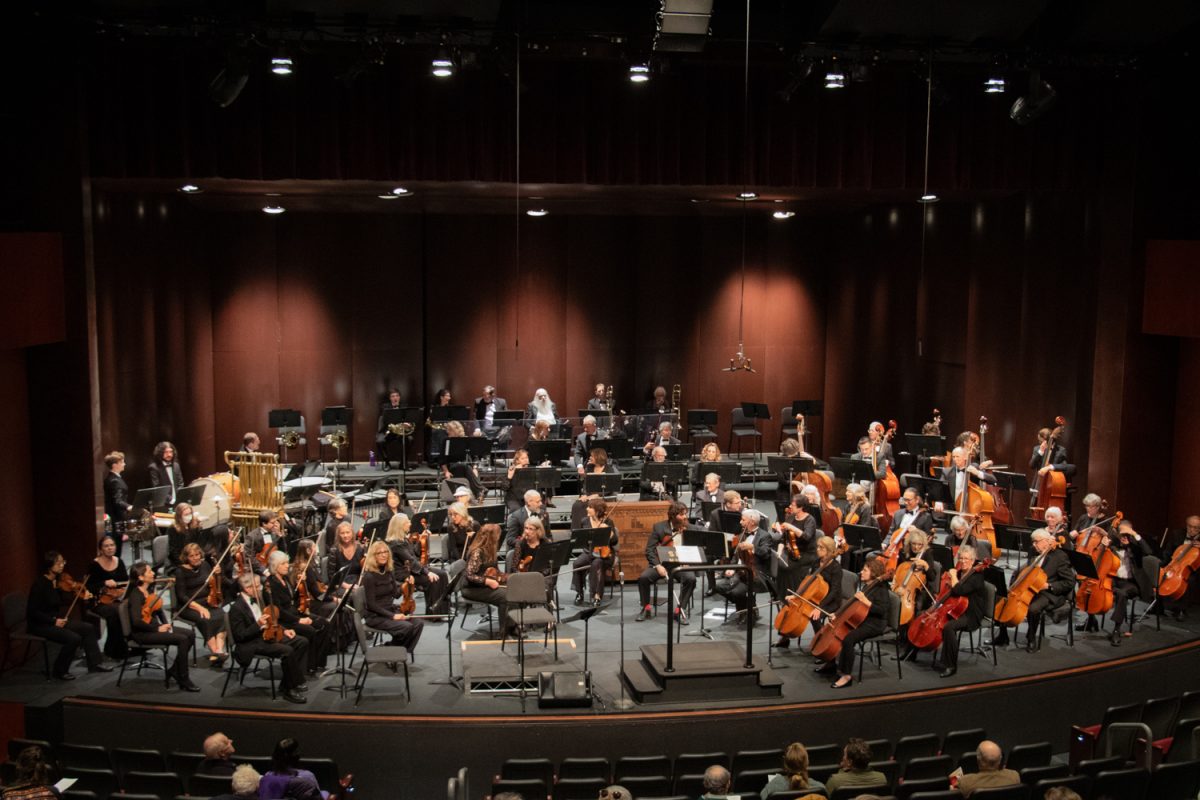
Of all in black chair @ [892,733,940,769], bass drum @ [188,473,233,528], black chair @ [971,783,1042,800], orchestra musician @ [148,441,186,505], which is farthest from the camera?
orchestra musician @ [148,441,186,505]

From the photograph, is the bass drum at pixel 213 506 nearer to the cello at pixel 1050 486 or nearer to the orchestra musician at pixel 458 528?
the orchestra musician at pixel 458 528

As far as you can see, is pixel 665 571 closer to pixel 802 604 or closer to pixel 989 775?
pixel 802 604

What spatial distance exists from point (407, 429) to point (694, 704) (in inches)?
335

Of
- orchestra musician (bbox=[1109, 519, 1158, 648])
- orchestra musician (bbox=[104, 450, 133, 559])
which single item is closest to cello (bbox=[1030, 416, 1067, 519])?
orchestra musician (bbox=[1109, 519, 1158, 648])

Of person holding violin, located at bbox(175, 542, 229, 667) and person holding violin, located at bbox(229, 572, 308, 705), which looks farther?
person holding violin, located at bbox(175, 542, 229, 667)

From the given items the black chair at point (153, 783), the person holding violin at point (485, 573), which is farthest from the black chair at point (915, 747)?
the black chair at point (153, 783)

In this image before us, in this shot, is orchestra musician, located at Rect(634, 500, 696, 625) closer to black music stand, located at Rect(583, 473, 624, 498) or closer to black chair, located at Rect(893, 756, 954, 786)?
black music stand, located at Rect(583, 473, 624, 498)

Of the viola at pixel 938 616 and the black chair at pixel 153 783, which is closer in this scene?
the black chair at pixel 153 783

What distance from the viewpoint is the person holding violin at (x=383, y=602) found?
1023 centimetres

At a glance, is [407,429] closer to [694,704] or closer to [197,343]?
[197,343]

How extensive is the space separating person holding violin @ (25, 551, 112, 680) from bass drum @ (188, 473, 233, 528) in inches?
112

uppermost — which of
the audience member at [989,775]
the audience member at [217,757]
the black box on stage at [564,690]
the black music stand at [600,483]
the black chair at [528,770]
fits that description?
the black music stand at [600,483]

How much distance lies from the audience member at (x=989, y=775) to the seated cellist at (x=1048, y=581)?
3.81 meters

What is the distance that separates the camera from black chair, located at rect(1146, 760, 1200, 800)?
735cm
